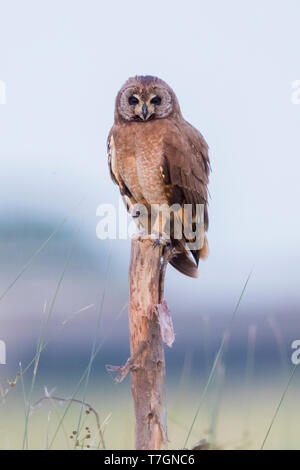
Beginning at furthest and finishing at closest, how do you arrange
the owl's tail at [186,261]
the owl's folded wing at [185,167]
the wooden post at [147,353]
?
the owl's tail at [186,261] → the owl's folded wing at [185,167] → the wooden post at [147,353]

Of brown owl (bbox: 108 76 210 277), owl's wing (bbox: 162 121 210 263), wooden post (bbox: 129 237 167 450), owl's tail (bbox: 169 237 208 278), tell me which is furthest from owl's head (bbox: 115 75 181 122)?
wooden post (bbox: 129 237 167 450)

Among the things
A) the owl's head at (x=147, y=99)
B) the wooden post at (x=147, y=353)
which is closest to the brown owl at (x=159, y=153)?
the owl's head at (x=147, y=99)

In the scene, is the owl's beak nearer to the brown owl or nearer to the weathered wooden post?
the brown owl

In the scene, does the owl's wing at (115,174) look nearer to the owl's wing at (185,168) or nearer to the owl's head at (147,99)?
the owl's head at (147,99)

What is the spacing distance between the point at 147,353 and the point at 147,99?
148 cm

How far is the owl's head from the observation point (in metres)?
3.08

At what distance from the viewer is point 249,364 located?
2332 mm

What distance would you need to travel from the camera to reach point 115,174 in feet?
10.7

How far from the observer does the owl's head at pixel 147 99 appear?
10.1ft
